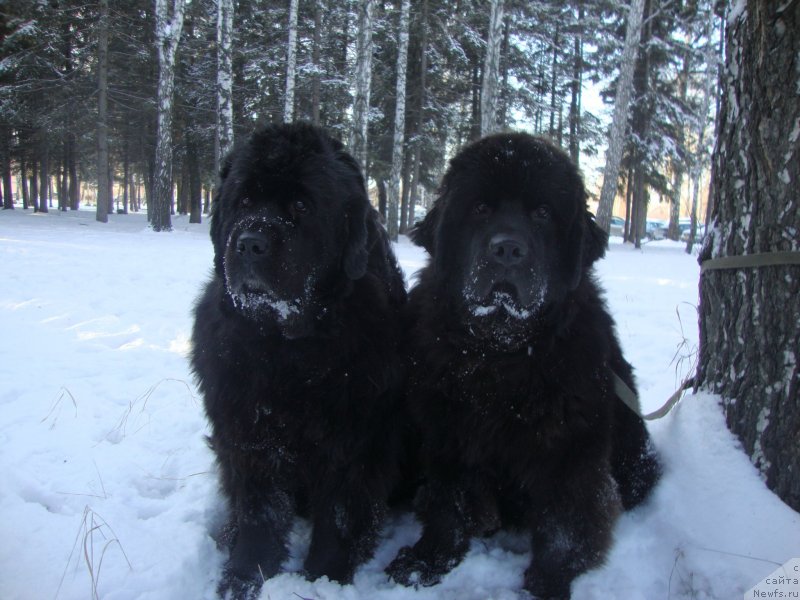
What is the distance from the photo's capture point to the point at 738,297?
89.7 inches

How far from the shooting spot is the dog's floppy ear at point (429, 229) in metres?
2.52

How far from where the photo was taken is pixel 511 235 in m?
2.10

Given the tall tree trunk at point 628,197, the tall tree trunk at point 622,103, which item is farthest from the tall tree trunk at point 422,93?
the tall tree trunk at point 628,197

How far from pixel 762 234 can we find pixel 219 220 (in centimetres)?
233

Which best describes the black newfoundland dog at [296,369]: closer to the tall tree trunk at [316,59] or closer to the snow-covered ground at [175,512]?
the snow-covered ground at [175,512]

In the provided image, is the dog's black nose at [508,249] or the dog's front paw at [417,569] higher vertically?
the dog's black nose at [508,249]

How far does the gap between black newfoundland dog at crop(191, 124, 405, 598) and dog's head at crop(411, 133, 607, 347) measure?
0.43m

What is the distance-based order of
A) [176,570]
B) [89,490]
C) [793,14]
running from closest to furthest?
1. [793,14]
2. [176,570]
3. [89,490]

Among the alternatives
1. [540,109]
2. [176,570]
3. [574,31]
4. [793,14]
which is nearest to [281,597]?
[176,570]

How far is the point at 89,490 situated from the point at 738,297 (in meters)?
3.13

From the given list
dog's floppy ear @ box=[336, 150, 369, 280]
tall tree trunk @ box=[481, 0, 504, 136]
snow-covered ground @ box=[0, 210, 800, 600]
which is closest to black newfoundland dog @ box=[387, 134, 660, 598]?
snow-covered ground @ box=[0, 210, 800, 600]

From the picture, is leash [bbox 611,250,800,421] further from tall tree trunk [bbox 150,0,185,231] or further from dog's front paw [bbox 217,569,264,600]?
tall tree trunk [bbox 150,0,185,231]

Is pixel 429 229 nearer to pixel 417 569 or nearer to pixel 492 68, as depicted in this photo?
pixel 417 569

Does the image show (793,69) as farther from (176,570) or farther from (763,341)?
(176,570)
